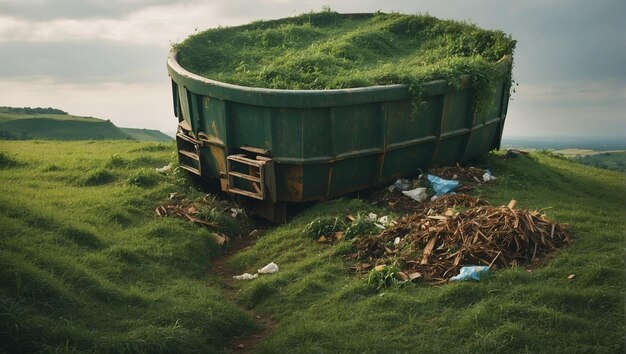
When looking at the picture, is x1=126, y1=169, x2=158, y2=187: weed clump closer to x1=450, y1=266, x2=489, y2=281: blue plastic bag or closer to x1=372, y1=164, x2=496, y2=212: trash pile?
x1=372, y1=164, x2=496, y2=212: trash pile

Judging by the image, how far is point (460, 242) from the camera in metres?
6.66

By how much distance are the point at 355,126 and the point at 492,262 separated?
305 cm

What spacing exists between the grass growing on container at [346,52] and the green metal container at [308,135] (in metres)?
0.42

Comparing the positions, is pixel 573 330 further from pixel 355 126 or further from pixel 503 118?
pixel 503 118

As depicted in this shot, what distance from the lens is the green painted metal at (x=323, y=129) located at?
27.2 ft

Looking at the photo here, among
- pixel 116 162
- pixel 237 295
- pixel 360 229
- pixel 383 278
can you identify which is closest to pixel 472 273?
pixel 383 278

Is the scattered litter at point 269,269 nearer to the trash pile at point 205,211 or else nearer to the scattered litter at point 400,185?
the trash pile at point 205,211

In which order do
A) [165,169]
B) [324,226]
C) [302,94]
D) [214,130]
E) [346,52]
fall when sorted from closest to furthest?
[324,226] < [302,94] < [214,130] < [346,52] < [165,169]

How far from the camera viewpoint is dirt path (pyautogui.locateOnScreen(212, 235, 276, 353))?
18.4ft

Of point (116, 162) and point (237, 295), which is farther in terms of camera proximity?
point (116, 162)

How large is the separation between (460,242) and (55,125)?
34.1 m

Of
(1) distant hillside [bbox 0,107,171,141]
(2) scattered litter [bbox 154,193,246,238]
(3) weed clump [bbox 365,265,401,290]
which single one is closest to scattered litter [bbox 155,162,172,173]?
(2) scattered litter [bbox 154,193,246,238]

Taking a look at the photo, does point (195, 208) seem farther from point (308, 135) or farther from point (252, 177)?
point (308, 135)

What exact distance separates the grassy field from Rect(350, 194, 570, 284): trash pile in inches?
9.7
